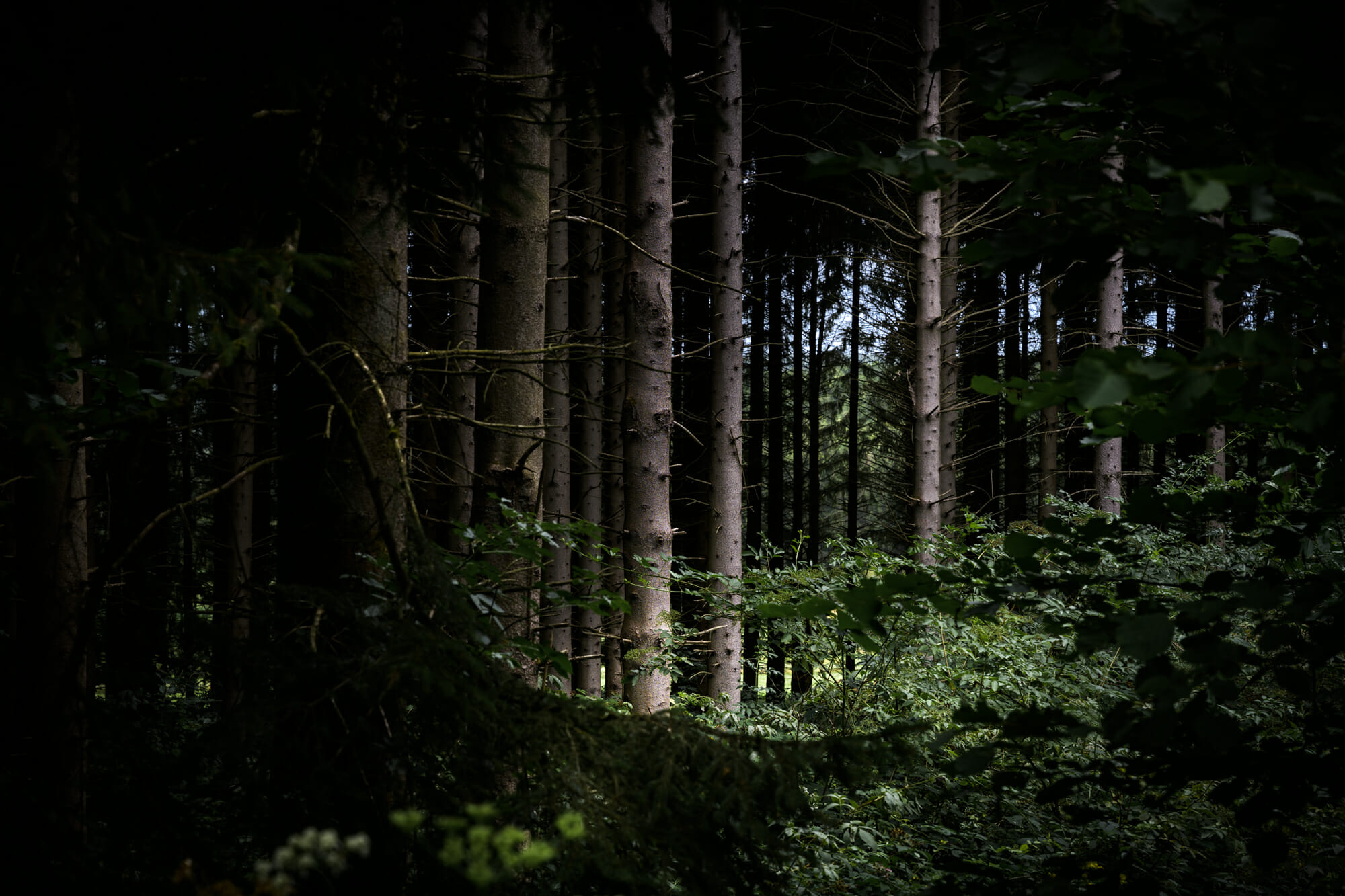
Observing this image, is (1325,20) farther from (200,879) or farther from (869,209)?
(869,209)

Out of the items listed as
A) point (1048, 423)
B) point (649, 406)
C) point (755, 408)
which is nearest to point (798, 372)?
point (755, 408)

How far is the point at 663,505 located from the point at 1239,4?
193 inches

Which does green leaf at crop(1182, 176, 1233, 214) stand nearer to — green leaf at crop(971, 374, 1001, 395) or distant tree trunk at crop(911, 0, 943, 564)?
green leaf at crop(971, 374, 1001, 395)

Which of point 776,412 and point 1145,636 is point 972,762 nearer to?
point 1145,636

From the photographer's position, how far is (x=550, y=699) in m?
1.89

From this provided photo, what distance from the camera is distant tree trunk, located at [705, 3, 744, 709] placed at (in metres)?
6.56

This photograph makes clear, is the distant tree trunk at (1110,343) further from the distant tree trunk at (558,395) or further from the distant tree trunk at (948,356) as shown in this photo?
the distant tree trunk at (558,395)

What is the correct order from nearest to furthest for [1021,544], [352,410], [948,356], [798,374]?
[1021,544]
[352,410]
[948,356]
[798,374]

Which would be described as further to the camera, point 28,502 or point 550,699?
point 28,502

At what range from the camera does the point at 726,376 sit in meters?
7.05

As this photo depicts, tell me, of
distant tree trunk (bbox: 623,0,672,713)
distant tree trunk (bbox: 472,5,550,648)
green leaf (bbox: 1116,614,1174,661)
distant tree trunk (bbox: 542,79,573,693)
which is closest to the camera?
green leaf (bbox: 1116,614,1174,661)

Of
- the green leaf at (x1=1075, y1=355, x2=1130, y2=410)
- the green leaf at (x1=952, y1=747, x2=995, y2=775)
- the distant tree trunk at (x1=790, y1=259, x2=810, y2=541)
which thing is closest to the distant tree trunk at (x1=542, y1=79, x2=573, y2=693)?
the green leaf at (x1=952, y1=747, x2=995, y2=775)

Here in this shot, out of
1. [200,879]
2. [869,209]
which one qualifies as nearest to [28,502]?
[200,879]

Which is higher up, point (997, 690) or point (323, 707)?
point (323, 707)
